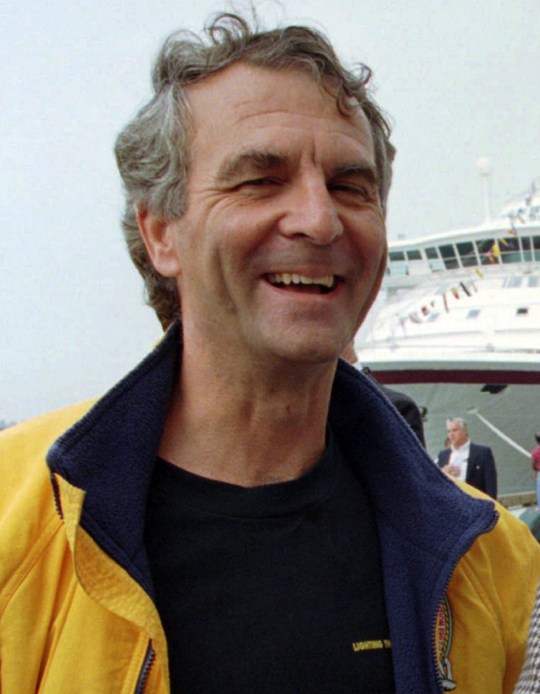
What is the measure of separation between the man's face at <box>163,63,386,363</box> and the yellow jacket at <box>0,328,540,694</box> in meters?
0.28

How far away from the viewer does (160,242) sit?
1.98 metres

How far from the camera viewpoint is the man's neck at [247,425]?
1.84 meters

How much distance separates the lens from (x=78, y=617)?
62.1 inches

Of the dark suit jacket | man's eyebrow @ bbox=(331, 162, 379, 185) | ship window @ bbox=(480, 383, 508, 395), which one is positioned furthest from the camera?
ship window @ bbox=(480, 383, 508, 395)

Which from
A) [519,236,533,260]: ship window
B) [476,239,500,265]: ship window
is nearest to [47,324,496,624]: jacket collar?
[519,236,533,260]: ship window

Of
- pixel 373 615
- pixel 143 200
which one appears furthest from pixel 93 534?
pixel 143 200

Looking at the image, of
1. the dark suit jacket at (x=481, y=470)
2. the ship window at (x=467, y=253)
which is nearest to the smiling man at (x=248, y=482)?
the dark suit jacket at (x=481, y=470)

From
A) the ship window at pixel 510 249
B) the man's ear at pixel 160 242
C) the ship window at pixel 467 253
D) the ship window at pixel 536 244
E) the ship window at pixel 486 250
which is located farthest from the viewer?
the ship window at pixel 467 253

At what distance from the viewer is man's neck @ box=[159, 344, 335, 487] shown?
72.3 inches

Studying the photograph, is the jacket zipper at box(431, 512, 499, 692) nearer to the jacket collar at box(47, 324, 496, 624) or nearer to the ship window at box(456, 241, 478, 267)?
the jacket collar at box(47, 324, 496, 624)

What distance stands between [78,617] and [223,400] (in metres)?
0.52

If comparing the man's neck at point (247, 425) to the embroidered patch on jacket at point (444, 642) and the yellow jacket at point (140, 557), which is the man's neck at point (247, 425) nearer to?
the yellow jacket at point (140, 557)

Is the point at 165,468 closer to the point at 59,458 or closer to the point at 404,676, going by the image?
the point at 59,458

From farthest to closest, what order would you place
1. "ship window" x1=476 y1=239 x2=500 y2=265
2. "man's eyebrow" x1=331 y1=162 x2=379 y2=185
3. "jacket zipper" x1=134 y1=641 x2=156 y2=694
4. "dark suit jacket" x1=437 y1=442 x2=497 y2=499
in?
"ship window" x1=476 y1=239 x2=500 y2=265, "dark suit jacket" x1=437 y1=442 x2=497 y2=499, "man's eyebrow" x1=331 y1=162 x2=379 y2=185, "jacket zipper" x1=134 y1=641 x2=156 y2=694
